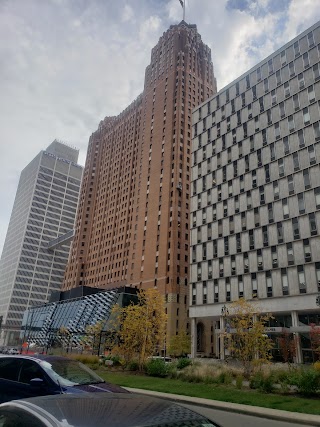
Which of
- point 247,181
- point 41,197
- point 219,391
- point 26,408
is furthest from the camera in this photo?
point 41,197

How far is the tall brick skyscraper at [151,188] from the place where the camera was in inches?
3187

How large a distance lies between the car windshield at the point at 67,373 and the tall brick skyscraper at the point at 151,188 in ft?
219

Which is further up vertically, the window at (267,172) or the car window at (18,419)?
the window at (267,172)

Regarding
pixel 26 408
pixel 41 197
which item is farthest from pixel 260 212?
pixel 41 197

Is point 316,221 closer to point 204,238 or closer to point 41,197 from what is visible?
point 204,238

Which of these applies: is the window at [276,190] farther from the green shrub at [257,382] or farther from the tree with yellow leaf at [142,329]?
the green shrub at [257,382]

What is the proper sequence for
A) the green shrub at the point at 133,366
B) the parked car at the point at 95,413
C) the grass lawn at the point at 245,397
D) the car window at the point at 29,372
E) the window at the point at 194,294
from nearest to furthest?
the parked car at the point at 95,413 < the car window at the point at 29,372 < the grass lawn at the point at 245,397 < the green shrub at the point at 133,366 < the window at the point at 194,294

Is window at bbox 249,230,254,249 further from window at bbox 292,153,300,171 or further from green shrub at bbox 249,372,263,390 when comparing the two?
green shrub at bbox 249,372,263,390

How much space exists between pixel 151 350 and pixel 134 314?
3014mm

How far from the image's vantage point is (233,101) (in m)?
66.6

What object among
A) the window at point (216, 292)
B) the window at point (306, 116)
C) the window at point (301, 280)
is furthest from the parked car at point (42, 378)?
the window at point (306, 116)

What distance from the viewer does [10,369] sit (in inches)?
289

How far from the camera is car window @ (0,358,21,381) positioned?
7.24 meters

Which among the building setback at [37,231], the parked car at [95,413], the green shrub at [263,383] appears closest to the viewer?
the parked car at [95,413]
